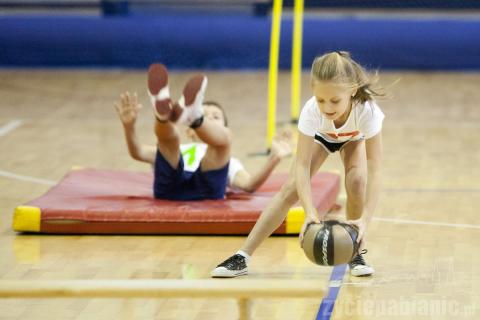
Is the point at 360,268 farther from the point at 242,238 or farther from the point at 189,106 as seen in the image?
the point at 189,106

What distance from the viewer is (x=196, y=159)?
6.50 metres

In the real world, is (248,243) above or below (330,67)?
below

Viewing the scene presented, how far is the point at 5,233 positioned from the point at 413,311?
2.62 m

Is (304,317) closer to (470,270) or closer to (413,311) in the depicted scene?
(413,311)

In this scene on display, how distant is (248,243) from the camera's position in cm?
527

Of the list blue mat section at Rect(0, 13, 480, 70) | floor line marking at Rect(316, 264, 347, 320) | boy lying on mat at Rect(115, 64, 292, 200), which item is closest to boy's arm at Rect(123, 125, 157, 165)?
boy lying on mat at Rect(115, 64, 292, 200)

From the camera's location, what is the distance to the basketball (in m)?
4.61

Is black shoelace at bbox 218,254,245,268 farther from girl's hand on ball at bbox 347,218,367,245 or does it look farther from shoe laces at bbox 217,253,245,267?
girl's hand on ball at bbox 347,218,367,245

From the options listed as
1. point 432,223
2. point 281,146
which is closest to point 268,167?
point 281,146

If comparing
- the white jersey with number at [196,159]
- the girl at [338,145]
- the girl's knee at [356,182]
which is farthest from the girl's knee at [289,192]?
the white jersey with number at [196,159]

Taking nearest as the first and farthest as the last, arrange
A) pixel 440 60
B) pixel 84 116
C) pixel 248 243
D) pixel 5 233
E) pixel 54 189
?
pixel 248 243, pixel 5 233, pixel 54 189, pixel 84 116, pixel 440 60

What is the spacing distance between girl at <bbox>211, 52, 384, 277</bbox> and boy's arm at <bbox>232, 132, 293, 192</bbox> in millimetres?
1031

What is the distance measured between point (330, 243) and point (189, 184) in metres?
1.90

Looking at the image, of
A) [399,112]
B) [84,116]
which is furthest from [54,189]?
[399,112]
